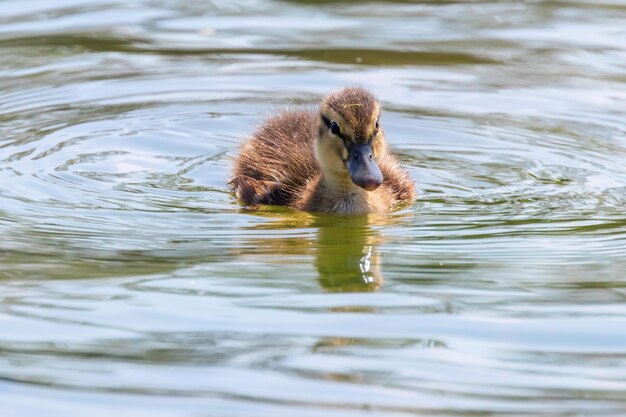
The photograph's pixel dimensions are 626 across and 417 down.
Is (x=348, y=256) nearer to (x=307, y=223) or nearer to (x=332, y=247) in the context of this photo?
(x=332, y=247)

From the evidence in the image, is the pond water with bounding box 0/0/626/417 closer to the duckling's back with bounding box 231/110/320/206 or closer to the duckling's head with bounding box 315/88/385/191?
the duckling's back with bounding box 231/110/320/206

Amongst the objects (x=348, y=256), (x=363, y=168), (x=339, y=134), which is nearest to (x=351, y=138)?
(x=339, y=134)

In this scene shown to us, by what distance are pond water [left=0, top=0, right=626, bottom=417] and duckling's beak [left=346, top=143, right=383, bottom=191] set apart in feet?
0.86

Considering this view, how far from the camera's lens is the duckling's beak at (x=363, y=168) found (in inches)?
246

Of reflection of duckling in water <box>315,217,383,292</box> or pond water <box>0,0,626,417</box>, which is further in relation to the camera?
reflection of duckling in water <box>315,217,383,292</box>

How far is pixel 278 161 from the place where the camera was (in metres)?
7.16

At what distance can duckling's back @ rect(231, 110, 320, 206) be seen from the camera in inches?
272

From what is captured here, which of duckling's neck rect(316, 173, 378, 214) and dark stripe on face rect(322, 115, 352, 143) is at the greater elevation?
dark stripe on face rect(322, 115, 352, 143)

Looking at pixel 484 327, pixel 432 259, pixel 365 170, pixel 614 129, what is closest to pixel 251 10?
pixel 614 129

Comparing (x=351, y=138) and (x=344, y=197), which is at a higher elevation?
(x=351, y=138)

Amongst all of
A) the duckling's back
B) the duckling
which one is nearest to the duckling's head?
the duckling

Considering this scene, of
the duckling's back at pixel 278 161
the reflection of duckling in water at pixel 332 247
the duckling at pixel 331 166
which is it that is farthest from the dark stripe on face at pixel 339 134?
the reflection of duckling in water at pixel 332 247

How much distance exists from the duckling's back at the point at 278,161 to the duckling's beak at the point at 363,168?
478 millimetres

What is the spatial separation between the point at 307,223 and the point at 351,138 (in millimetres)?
484
